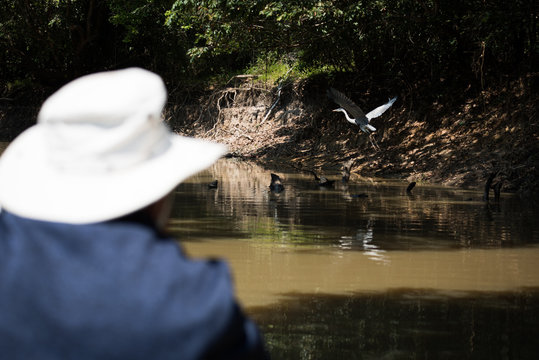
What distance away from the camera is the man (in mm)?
1182

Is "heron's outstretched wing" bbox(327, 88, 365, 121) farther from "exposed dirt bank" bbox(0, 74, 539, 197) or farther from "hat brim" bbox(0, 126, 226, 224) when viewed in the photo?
"hat brim" bbox(0, 126, 226, 224)

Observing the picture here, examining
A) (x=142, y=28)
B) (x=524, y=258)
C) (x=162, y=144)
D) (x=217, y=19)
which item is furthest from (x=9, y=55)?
(x=162, y=144)

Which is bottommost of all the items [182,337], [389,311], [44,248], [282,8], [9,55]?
[389,311]

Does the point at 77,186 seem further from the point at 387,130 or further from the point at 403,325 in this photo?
the point at 387,130

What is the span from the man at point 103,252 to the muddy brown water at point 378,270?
3.06 metres

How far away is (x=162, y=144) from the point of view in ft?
4.69

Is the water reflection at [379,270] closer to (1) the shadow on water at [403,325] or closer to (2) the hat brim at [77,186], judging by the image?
(1) the shadow on water at [403,325]

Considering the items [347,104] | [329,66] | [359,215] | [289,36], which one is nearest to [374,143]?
[347,104]

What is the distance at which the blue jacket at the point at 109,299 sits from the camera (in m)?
1.18

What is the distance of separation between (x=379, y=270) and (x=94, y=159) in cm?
529

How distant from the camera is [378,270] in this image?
6387mm

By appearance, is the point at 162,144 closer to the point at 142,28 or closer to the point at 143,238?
the point at 143,238

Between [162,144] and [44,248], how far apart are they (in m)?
0.33

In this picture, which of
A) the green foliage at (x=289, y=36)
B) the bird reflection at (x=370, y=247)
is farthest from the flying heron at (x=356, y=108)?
the bird reflection at (x=370, y=247)
